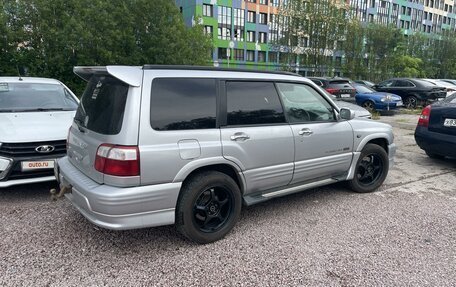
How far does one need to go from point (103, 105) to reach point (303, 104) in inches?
90.8

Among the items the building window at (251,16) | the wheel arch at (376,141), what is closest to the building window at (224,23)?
the building window at (251,16)

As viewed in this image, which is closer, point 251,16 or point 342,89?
point 342,89

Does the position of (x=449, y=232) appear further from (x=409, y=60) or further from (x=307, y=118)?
(x=409, y=60)

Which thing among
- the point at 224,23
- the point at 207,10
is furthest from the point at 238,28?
the point at 207,10

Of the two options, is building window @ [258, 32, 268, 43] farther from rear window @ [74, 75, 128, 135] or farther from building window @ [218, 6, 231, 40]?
rear window @ [74, 75, 128, 135]

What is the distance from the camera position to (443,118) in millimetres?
5926

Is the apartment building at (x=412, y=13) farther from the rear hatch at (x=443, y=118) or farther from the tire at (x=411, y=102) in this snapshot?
the rear hatch at (x=443, y=118)

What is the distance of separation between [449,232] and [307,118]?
6.53ft

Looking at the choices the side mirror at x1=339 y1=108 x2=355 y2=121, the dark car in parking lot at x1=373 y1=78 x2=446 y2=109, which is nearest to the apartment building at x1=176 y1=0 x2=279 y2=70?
the dark car in parking lot at x1=373 y1=78 x2=446 y2=109

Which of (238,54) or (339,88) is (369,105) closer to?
(339,88)

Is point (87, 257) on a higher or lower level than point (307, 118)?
lower

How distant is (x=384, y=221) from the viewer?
3.92 m

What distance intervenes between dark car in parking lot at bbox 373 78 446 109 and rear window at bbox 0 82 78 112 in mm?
17112

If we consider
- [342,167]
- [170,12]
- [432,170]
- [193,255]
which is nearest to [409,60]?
[170,12]
